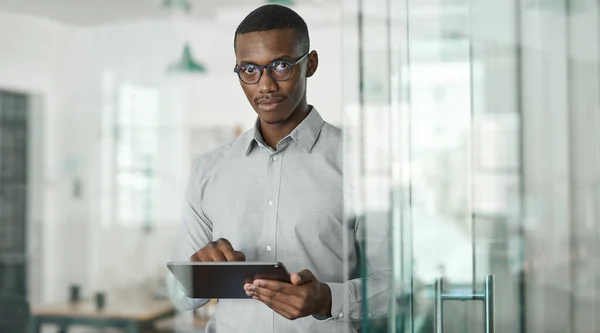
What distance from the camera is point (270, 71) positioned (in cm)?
158

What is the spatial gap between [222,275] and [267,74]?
1.40 feet

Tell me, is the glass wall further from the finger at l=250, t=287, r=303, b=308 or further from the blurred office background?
the finger at l=250, t=287, r=303, b=308

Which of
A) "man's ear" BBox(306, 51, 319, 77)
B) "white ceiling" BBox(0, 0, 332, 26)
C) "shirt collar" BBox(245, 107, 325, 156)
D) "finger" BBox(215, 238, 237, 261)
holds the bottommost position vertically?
"finger" BBox(215, 238, 237, 261)

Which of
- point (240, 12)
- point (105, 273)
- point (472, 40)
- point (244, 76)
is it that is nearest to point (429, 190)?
point (472, 40)

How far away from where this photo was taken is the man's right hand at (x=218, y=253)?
1.46 m

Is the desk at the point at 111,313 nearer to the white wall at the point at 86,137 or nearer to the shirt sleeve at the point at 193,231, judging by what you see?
the white wall at the point at 86,137

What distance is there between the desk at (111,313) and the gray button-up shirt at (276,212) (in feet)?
3.69

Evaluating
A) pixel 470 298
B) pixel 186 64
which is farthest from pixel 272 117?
pixel 186 64

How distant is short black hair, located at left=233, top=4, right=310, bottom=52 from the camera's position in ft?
5.29

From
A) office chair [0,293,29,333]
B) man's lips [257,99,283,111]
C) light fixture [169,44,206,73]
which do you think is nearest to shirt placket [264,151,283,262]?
man's lips [257,99,283,111]

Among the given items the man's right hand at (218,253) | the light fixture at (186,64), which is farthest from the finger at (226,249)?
the light fixture at (186,64)

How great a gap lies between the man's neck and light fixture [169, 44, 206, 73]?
1.09m

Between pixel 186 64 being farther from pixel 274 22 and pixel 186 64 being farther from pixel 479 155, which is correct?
pixel 479 155

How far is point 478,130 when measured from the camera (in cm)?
129
